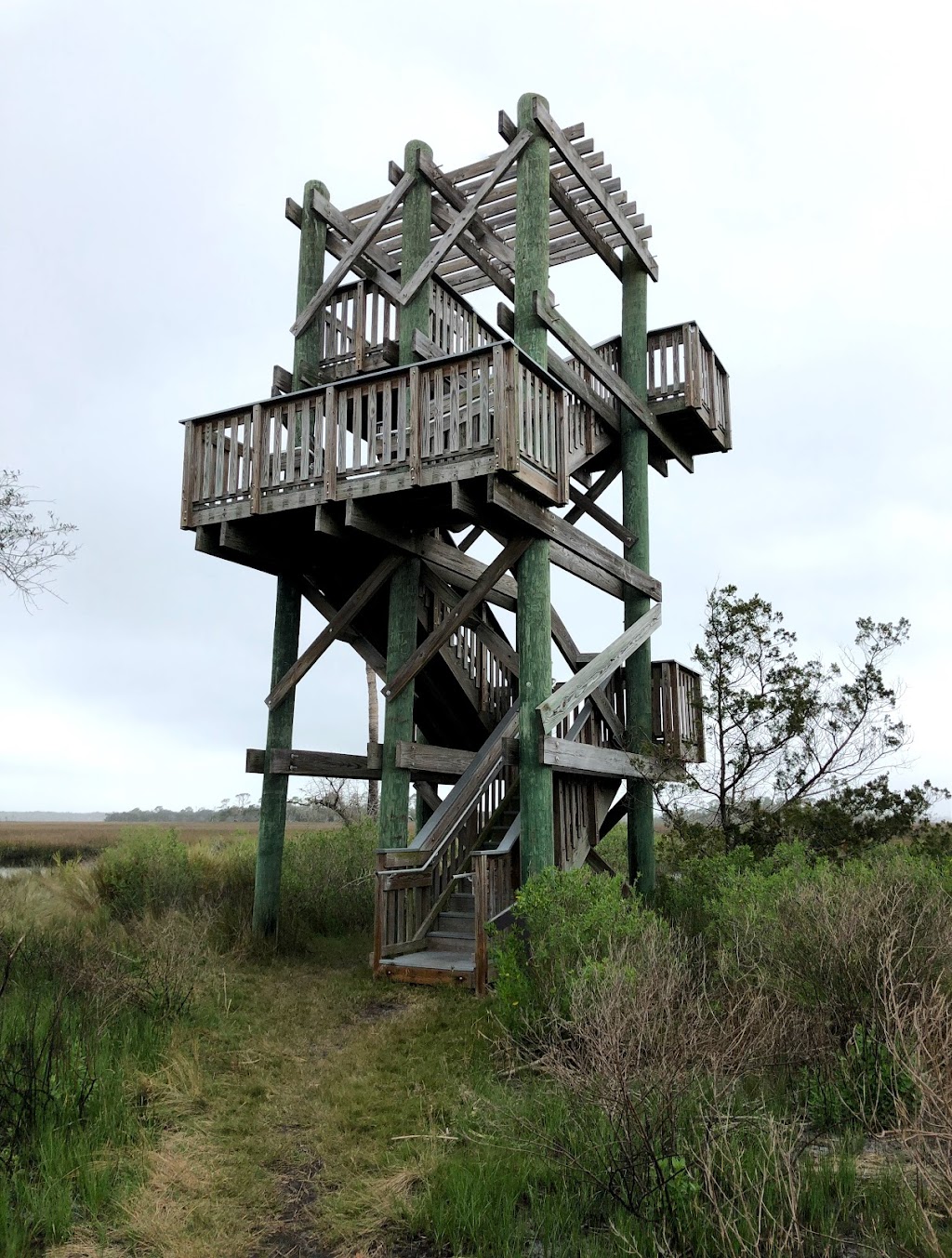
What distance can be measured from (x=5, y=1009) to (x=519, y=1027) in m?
3.73

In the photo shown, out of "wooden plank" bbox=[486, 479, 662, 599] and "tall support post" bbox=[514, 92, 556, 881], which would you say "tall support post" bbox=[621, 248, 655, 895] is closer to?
"wooden plank" bbox=[486, 479, 662, 599]

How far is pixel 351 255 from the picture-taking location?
12695 millimetres

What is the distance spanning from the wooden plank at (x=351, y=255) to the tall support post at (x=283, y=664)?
0.17 meters

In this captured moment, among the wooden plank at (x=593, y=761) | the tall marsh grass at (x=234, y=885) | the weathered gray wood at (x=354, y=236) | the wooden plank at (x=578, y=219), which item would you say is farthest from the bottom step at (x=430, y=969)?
the wooden plank at (x=578, y=219)

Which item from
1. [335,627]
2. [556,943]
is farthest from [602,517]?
[556,943]

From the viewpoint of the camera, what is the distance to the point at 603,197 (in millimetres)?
13398

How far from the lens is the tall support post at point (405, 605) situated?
1109 cm

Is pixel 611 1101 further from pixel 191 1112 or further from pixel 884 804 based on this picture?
pixel 884 804

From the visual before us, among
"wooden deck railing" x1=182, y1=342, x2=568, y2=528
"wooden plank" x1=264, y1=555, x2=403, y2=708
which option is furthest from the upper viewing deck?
"wooden plank" x1=264, y1=555, x2=403, y2=708

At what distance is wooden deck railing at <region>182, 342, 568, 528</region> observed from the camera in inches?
378

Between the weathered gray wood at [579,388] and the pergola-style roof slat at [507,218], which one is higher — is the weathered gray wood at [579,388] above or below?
below

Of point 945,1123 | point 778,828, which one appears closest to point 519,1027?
point 945,1123

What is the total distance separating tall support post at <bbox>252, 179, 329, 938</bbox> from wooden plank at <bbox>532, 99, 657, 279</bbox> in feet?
11.9

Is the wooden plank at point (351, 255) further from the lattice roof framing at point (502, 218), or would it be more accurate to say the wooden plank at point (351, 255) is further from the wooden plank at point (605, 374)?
the wooden plank at point (605, 374)
